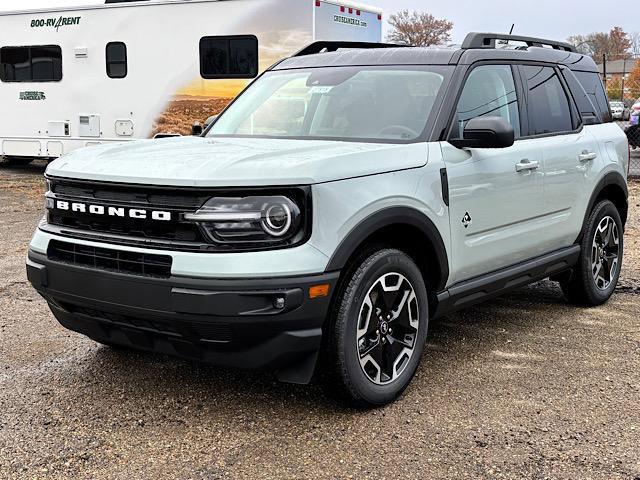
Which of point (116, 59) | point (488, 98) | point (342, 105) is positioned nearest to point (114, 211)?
point (342, 105)

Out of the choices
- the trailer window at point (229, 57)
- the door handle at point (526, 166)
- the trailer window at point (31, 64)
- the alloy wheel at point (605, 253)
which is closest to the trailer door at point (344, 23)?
the trailer window at point (229, 57)

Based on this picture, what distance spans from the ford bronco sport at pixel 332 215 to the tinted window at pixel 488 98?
0.02 meters

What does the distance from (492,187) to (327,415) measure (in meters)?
1.65

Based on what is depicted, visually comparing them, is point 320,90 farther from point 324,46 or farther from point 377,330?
point 377,330

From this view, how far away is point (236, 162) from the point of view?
3.40 meters

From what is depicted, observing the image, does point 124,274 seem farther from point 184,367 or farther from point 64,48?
point 64,48

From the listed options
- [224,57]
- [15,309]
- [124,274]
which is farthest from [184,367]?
[224,57]

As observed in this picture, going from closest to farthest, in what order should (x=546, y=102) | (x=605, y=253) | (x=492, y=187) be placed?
(x=492, y=187) < (x=546, y=102) < (x=605, y=253)

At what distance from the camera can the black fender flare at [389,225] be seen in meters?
3.41

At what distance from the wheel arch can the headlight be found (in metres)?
0.29

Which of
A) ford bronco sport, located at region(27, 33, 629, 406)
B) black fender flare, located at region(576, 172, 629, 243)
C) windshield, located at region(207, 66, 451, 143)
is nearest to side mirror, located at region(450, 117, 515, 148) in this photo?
ford bronco sport, located at region(27, 33, 629, 406)

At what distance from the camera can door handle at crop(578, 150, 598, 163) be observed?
5221 millimetres

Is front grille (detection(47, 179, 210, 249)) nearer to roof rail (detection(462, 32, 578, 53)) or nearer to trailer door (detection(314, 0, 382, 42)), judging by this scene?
roof rail (detection(462, 32, 578, 53))

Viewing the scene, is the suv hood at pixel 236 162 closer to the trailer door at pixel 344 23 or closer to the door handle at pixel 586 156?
the door handle at pixel 586 156
